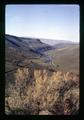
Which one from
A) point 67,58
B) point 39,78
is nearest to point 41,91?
point 39,78

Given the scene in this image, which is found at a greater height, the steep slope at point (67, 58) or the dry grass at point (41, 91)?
the steep slope at point (67, 58)

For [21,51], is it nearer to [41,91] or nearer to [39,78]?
[39,78]

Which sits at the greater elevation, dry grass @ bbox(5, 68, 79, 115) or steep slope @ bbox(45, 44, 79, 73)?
steep slope @ bbox(45, 44, 79, 73)

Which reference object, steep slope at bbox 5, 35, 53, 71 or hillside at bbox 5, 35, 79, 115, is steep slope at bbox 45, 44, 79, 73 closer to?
hillside at bbox 5, 35, 79, 115

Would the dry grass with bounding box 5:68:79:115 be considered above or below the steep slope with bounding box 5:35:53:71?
below

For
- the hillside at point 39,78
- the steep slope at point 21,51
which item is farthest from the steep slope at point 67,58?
the steep slope at point 21,51

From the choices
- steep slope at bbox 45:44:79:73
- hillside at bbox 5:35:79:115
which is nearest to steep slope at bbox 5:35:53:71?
Answer: hillside at bbox 5:35:79:115

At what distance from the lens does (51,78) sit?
1.94m

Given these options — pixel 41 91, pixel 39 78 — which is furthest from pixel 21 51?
pixel 41 91

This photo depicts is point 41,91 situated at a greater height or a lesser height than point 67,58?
lesser

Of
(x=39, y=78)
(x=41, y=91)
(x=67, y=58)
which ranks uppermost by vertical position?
(x=67, y=58)

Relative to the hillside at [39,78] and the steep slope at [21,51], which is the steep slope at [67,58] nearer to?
the hillside at [39,78]
